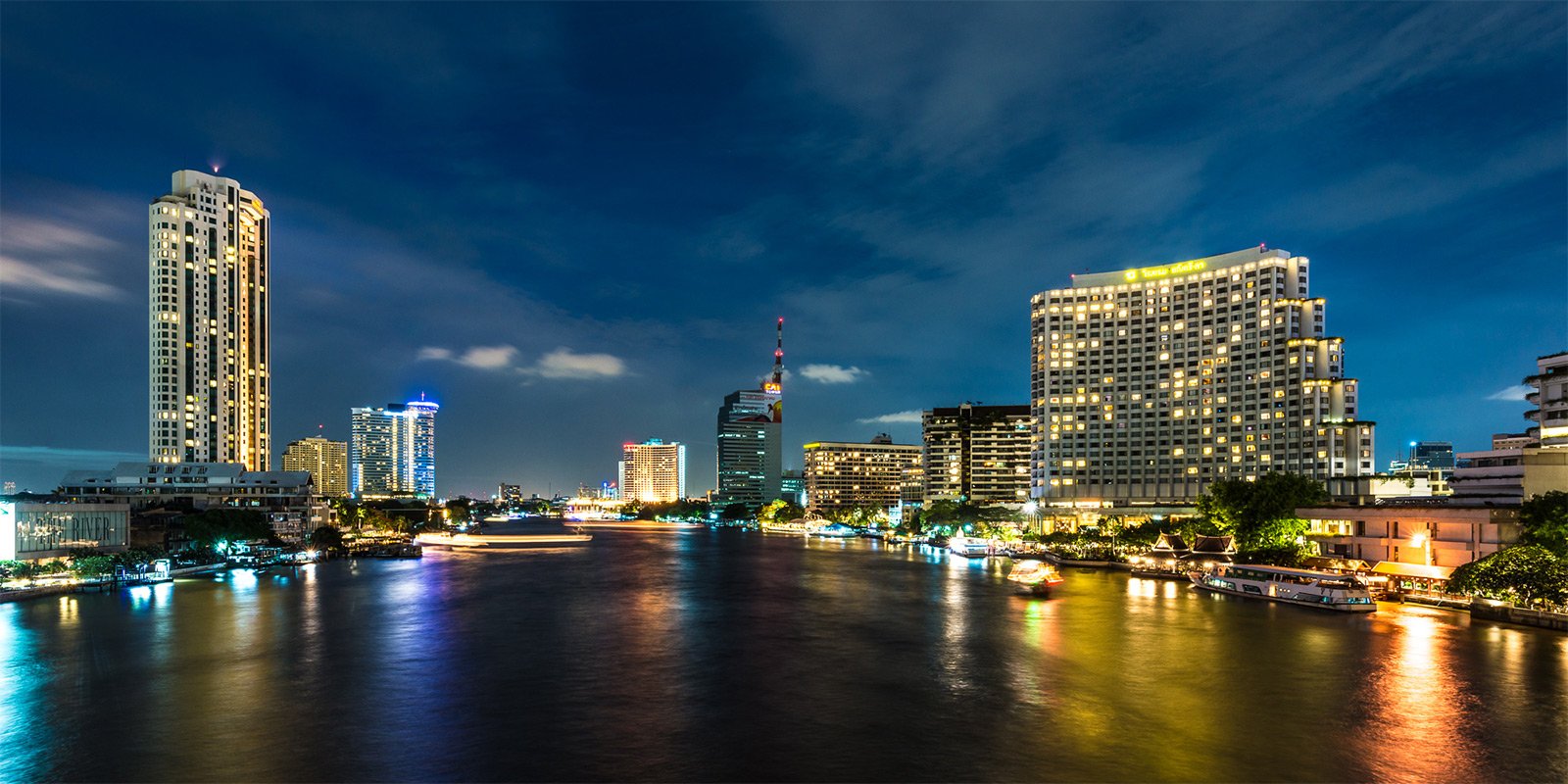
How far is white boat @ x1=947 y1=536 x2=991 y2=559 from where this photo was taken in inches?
5517

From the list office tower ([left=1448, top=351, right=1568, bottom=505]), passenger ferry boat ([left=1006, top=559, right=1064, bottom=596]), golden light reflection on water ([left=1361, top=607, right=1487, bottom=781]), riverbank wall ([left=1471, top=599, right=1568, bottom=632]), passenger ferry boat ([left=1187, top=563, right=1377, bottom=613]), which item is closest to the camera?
golden light reflection on water ([left=1361, top=607, right=1487, bottom=781])

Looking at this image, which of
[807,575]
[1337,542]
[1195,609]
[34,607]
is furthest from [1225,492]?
[34,607]

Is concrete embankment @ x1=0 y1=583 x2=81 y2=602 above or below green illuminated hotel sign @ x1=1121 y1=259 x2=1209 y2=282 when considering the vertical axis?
below

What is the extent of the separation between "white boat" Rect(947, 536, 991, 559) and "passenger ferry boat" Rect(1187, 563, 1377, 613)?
2121 inches

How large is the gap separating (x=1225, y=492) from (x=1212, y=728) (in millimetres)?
68985

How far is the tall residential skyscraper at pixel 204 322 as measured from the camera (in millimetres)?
158000

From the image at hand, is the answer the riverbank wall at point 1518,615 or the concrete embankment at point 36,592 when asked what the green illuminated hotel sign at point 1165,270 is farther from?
the concrete embankment at point 36,592

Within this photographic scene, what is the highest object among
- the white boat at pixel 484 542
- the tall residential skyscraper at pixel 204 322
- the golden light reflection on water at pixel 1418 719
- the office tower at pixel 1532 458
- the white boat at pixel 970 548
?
the tall residential skyscraper at pixel 204 322

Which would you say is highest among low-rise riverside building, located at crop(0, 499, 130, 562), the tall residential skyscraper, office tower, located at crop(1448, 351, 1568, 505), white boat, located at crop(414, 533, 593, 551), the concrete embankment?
the tall residential skyscraper

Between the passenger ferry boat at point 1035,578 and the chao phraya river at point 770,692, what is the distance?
368 inches

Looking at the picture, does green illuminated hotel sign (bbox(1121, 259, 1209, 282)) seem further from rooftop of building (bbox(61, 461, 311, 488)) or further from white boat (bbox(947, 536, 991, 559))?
rooftop of building (bbox(61, 461, 311, 488))

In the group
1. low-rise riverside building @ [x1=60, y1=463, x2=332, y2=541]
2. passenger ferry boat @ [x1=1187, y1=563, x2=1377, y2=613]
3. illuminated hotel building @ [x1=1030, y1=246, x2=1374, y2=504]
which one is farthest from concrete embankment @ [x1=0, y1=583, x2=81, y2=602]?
illuminated hotel building @ [x1=1030, y1=246, x2=1374, y2=504]

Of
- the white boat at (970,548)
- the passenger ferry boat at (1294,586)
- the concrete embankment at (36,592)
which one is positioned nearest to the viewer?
the passenger ferry boat at (1294,586)

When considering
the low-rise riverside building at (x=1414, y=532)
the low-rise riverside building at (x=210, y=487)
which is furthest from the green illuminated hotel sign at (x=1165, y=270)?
the low-rise riverside building at (x=210, y=487)
